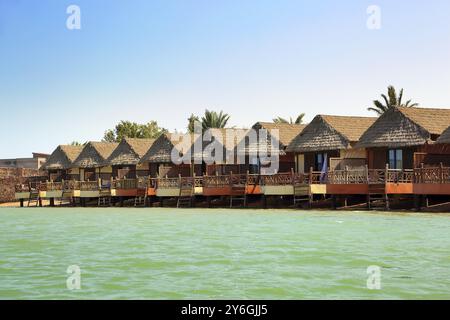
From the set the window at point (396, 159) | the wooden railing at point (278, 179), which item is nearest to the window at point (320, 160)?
the wooden railing at point (278, 179)

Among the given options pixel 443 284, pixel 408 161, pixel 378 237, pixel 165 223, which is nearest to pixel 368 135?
pixel 408 161

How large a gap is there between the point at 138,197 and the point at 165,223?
21.4 m

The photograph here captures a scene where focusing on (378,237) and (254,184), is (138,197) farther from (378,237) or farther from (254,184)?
(378,237)

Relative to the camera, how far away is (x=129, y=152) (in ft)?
181

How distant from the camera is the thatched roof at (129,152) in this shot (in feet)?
179

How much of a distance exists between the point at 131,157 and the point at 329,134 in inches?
747

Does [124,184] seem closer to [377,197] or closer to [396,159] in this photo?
[396,159]

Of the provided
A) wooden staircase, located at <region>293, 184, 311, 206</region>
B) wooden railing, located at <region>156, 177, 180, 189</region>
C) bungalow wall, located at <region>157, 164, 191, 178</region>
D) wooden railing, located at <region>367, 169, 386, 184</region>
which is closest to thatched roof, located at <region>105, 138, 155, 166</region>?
bungalow wall, located at <region>157, 164, 191, 178</region>

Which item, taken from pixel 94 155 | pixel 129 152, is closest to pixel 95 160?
pixel 94 155

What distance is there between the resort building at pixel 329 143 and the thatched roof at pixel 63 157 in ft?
80.4

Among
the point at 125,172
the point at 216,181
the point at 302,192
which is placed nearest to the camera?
the point at 302,192
